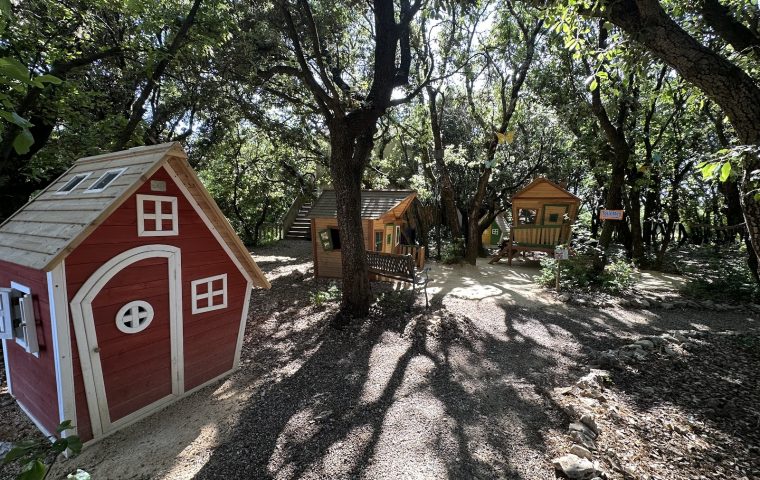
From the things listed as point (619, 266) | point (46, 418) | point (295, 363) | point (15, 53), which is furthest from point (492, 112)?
point (46, 418)

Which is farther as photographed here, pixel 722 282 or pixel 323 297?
pixel 722 282

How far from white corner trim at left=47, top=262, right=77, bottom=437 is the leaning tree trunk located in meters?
4.21

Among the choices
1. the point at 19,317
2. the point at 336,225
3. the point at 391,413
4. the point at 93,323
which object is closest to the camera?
the point at 93,323

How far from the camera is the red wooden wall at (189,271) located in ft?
10.7

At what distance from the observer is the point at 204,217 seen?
13.9 ft

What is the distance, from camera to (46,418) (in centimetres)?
361

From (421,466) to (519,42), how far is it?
1167cm

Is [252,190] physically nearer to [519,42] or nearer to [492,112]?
[492,112]

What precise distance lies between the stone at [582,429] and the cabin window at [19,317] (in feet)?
17.6

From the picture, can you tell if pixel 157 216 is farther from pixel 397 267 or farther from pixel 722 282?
pixel 722 282

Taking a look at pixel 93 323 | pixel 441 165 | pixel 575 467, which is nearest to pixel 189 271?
pixel 93 323

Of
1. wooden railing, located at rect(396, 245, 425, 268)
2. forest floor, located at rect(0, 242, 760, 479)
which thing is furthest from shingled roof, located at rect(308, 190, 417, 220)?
forest floor, located at rect(0, 242, 760, 479)

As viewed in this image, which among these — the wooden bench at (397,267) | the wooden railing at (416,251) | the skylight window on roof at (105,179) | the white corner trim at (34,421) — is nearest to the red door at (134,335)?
the white corner trim at (34,421)

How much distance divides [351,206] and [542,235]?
8662 mm
